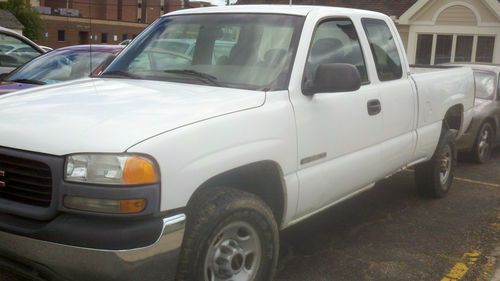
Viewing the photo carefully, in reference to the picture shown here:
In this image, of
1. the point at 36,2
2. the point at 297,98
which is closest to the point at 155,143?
the point at 297,98

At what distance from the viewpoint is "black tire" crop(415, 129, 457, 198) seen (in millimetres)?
6027

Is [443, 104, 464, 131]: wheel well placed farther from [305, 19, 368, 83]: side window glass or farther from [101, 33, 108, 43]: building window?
[101, 33, 108, 43]: building window

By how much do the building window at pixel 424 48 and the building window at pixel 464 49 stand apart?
107 centimetres

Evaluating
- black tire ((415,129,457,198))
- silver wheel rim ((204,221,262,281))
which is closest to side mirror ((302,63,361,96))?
silver wheel rim ((204,221,262,281))

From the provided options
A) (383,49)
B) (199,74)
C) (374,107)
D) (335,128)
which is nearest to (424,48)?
(383,49)

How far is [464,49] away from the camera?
21.5 m

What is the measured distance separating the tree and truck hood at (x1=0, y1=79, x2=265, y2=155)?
52.2 m

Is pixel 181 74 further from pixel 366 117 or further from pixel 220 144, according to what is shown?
pixel 366 117

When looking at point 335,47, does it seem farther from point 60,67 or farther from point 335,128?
point 60,67

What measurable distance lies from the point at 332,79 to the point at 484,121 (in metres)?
5.55

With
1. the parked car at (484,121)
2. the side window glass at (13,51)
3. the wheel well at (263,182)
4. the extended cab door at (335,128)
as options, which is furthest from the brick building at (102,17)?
the wheel well at (263,182)

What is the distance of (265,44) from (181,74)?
620 mm

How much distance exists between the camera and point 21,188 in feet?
9.23

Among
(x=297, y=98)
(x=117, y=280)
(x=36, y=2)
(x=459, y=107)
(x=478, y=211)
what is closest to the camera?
(x=117, y=280)
